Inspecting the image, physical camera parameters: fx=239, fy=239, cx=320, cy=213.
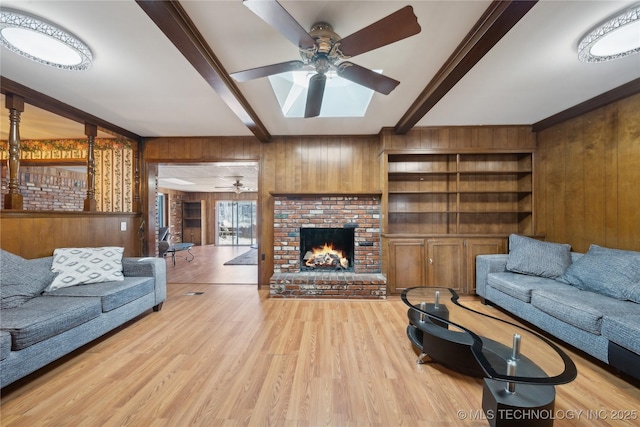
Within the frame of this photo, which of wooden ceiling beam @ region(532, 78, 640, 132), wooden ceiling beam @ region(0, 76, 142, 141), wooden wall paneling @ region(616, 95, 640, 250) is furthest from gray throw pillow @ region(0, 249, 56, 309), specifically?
wooden ceiling beam @ region(532, 78, 640, 132)

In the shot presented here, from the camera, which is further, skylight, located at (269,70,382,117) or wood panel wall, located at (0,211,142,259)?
skylight, located at (269,70,382,117)

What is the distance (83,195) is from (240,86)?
180 inches

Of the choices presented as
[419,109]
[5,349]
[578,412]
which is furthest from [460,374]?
[5,349]

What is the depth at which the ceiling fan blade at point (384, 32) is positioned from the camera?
124 centimetres

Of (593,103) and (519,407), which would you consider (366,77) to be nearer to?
(519,407)

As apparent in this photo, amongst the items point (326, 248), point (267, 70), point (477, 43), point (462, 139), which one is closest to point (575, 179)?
point (462, 139)

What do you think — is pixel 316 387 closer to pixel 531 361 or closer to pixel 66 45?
pixel 531 361

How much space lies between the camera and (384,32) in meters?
1.34

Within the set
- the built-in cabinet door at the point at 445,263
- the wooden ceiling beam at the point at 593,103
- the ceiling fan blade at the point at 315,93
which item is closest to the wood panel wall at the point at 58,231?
the ceiling fan blade at the point at 315,93

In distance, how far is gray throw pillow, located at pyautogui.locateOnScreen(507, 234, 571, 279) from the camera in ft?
8.91

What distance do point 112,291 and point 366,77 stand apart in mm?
2952

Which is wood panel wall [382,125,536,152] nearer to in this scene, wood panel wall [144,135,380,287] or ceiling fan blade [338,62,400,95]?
wood panel wall [144,135,380,287]

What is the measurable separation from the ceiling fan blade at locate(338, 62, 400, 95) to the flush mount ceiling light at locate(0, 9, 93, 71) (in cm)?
184

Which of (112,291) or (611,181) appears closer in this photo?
(112,291)
